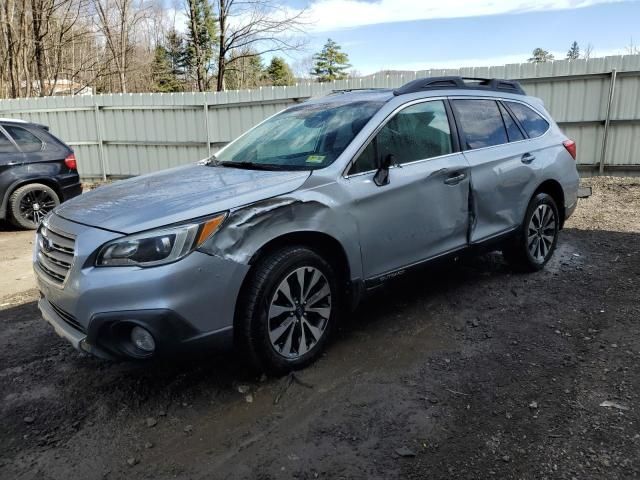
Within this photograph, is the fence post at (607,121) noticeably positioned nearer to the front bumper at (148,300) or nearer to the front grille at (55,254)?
the front bumper at (148,300)

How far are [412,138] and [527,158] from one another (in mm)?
1468

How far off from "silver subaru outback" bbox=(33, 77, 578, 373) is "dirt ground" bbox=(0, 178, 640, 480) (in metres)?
0.32

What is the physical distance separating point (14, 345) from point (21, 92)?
57.3 ft

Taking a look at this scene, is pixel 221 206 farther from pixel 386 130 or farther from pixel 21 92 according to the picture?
Result: pixel 21 92

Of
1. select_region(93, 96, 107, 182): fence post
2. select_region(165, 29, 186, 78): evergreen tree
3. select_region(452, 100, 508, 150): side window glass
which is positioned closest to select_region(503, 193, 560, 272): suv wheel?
select_region(452, 100, 508, 150): side window glass

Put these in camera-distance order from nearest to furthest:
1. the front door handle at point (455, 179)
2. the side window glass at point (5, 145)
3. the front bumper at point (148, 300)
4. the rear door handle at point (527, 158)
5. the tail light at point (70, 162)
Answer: the front bumper at point (148, 300)
the front door handle at point (455, 179)
the rear door handle at point (527, 158)
the side window glass at point (5, 145)
the tail light at point (70, 162)

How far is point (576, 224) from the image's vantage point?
716 centimetres

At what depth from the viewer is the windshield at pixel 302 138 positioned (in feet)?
11.8

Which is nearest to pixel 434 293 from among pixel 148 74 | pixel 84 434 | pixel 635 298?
pixel 635 298

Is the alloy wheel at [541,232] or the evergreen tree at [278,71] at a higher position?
the evergreen tree at [278,71]

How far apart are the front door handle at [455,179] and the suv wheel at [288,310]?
1278 millimetres

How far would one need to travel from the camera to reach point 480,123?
451 centimetres

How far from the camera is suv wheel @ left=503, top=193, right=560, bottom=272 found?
486 centimetres

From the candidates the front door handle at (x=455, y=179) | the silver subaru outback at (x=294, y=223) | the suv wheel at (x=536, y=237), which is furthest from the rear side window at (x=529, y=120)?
the front door handle at (x=455, y=179)
